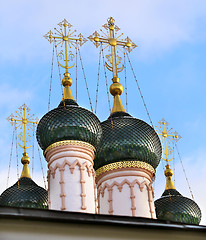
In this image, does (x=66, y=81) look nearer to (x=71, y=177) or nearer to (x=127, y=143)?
(x=127, y=143)

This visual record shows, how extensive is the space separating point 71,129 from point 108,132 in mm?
1351

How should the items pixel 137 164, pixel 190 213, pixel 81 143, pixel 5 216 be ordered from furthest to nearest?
1. pixel 190 213
2. pixel 137 164
3. pixel 81 143
4. pixel 5 216

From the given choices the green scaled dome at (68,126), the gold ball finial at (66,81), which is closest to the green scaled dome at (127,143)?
the green scaled dome at (68,126)

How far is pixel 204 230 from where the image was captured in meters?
5.79

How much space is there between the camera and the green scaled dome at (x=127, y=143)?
12.7m

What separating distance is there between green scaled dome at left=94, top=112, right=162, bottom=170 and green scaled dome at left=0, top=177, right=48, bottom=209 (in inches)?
51.4

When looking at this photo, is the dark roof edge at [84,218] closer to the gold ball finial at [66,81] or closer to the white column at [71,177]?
the white column at [71,177]

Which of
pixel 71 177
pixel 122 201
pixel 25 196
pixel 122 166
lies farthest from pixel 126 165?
pixel 25 196

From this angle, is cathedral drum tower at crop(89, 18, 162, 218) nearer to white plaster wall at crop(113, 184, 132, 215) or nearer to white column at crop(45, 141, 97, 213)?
white plaster wall at crop(113, 184, 132, 215)

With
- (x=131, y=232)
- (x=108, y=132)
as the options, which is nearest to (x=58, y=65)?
(x=108, y=132)

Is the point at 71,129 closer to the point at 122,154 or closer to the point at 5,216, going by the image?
the point at 122,154

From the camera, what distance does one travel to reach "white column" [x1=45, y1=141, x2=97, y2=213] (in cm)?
1114

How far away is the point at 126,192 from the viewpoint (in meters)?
Answer: 12.3

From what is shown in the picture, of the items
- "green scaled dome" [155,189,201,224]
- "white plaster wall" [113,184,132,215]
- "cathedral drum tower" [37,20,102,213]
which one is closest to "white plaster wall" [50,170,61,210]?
"cathedral drum tower" [37,20,102,213]
